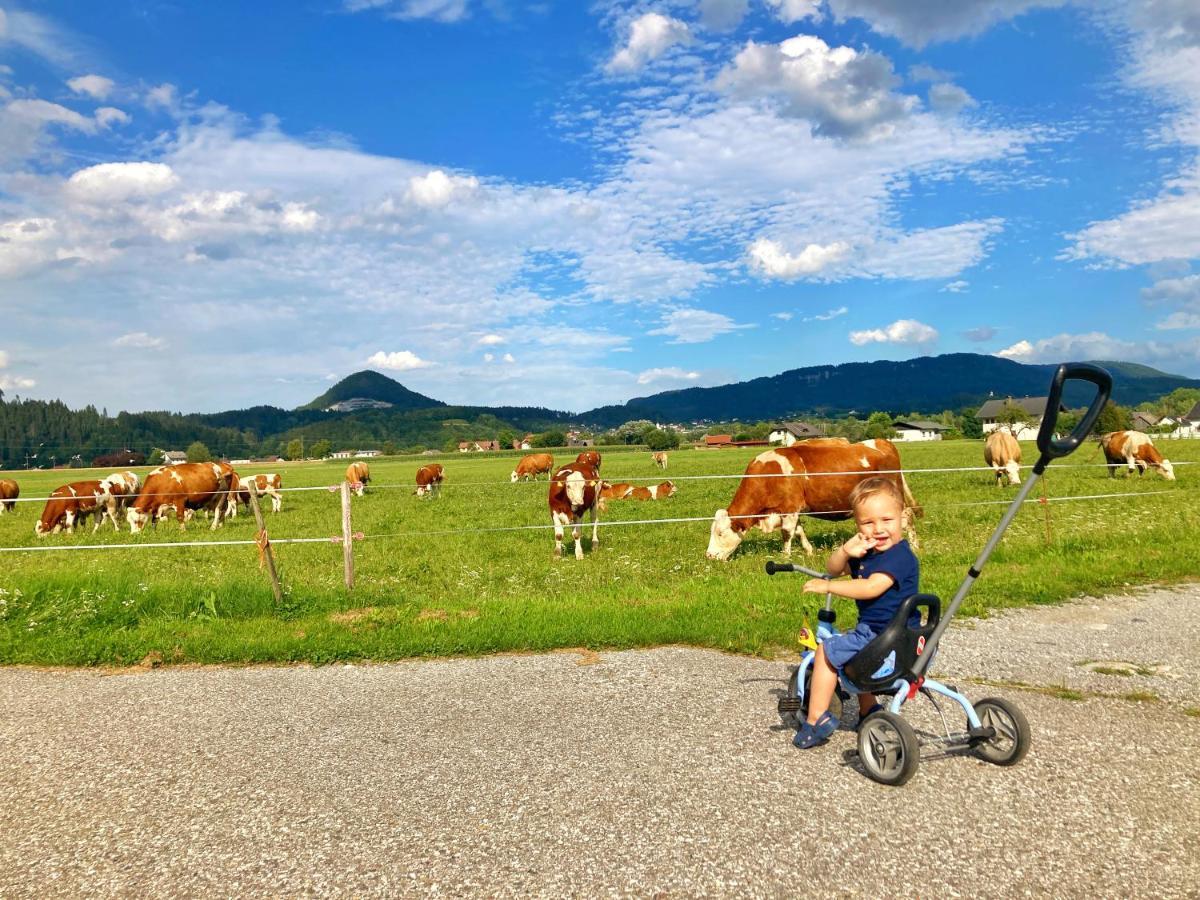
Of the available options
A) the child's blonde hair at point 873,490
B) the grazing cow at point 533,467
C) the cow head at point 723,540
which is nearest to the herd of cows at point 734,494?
the cow head at point 723,540

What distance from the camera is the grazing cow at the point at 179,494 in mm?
25828

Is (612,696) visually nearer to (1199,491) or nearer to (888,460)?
(888,460)

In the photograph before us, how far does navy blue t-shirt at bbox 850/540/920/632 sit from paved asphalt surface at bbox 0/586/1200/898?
927mm

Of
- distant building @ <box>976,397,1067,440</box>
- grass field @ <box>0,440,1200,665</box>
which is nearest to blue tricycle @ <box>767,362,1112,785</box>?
grass field @ <box>0,440,1200,665</box>

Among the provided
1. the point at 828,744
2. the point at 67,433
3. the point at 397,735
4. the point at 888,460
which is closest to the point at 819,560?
the point at 888,460

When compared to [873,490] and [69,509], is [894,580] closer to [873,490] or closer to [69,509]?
[873,490]

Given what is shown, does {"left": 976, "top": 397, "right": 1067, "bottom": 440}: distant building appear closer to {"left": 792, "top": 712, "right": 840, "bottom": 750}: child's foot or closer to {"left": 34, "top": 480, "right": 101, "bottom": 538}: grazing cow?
{"left": 34, "top": 480, "right": 101, "bottom": 538}: grazing cow

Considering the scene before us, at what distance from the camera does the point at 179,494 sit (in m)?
26.0

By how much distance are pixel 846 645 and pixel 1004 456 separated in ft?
90.5

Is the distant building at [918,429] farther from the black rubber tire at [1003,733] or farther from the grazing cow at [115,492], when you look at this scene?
the black rubber tire at [1003,733]

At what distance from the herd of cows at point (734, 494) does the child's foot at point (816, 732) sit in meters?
7.97

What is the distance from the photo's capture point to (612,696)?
6.04m

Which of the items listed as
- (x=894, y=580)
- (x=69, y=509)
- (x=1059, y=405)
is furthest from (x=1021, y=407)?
(x=894, y=580)

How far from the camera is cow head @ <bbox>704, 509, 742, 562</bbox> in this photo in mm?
13867
